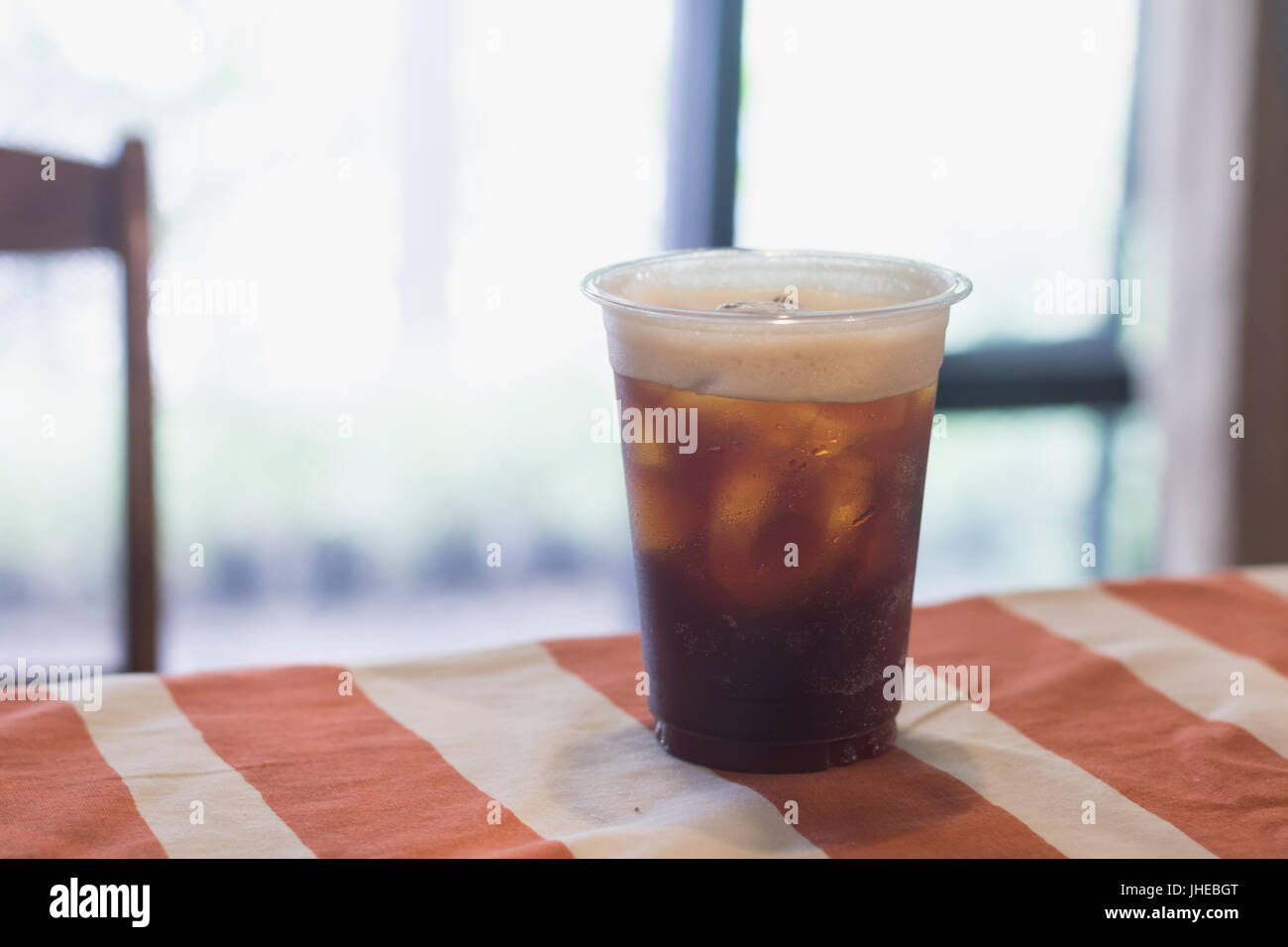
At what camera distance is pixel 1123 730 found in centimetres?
82

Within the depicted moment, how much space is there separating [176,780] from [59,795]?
0.06 m

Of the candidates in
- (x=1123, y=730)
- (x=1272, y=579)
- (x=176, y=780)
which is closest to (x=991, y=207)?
(x=1272, y=579)

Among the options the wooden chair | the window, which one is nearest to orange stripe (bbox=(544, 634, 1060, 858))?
the wooden chair

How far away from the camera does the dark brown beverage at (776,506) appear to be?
69 centimetres

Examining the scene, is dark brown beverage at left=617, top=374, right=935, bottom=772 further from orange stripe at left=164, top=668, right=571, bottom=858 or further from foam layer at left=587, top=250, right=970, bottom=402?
orange stripe at left=164, top=668, right=571, bottom=858

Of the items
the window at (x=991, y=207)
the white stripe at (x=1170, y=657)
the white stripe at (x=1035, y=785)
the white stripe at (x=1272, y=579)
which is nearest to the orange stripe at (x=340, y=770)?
the white stripe at (x=1035, y=785)

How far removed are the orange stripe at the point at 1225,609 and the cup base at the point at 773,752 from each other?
332 mm

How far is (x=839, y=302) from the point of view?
32.4 inches

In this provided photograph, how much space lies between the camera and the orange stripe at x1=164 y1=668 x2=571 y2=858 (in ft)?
2.19

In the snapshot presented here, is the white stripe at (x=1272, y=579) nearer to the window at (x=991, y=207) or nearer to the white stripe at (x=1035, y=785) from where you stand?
the white stripe at (x=1035, y=785)

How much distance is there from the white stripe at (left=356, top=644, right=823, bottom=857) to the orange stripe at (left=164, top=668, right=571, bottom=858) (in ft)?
0.05

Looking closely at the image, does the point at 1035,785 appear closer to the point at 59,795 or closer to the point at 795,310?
the point at 795,310

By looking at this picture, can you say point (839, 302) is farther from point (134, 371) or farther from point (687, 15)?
point (687, 15)
